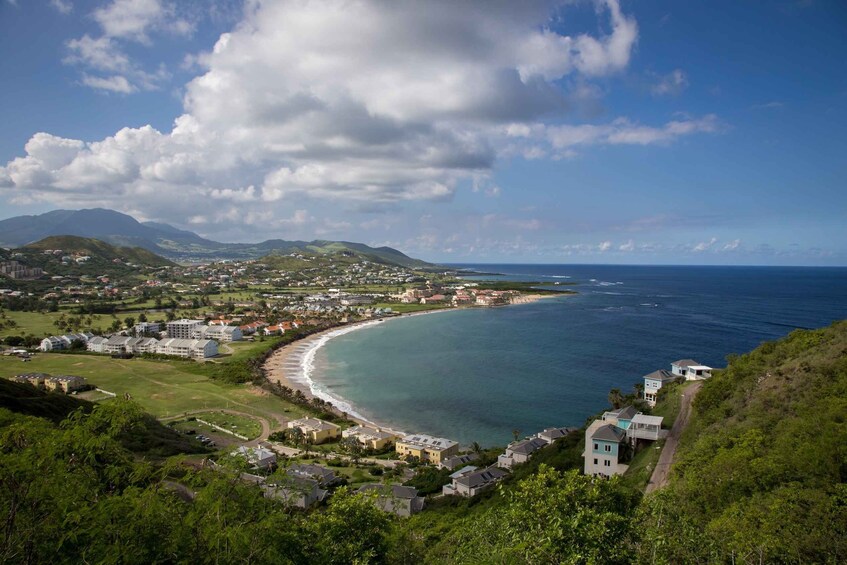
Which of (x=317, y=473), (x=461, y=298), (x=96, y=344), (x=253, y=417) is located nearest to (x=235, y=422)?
(x=253, y=417)

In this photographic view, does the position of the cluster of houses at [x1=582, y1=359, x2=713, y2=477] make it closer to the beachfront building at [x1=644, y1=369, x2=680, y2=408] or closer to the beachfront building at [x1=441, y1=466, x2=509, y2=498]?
the beachfront building at [x1=441, y1=466, x2=509, y2=498]

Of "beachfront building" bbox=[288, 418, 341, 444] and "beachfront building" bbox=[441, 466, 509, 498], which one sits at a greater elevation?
"beachfront building" bbox=[441, 466, 509, 498]

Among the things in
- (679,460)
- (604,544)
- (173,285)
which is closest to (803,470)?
(679,460)

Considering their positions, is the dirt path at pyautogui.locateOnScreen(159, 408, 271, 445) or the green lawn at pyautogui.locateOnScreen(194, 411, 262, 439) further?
the green lawn at pyautogui.locateOnScreen(194, 411, 262, 439)

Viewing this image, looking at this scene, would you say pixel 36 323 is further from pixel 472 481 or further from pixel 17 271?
pixel 472 481

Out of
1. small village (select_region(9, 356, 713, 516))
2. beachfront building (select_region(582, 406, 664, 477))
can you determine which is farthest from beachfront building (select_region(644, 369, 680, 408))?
beachfront building (select_region(582, 406, 664, 477))

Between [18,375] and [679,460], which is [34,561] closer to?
[679,460]
